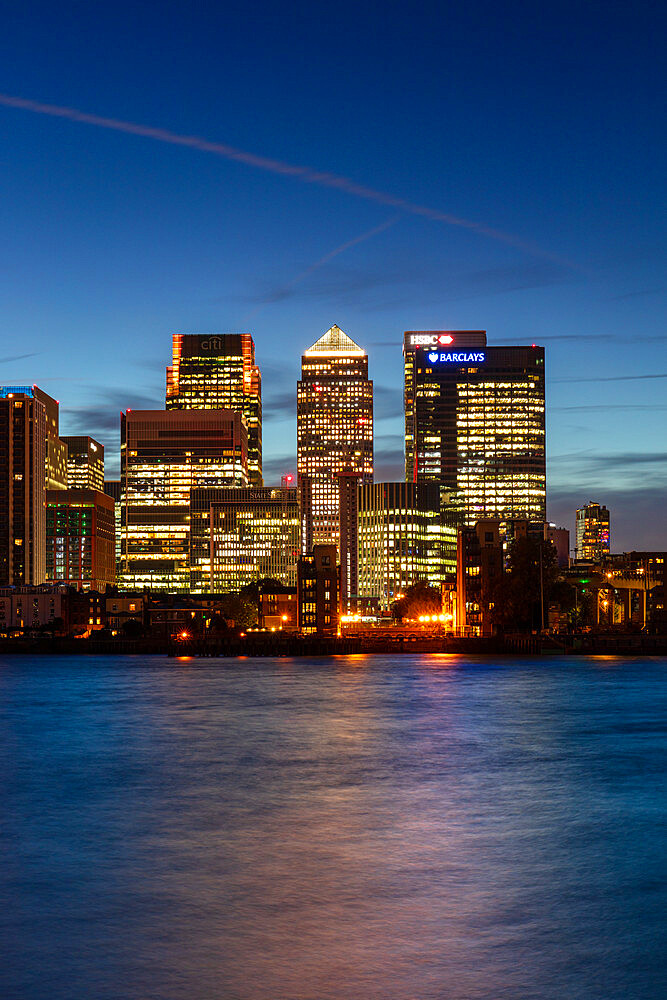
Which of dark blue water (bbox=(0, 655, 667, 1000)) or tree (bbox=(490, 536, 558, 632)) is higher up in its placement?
tree (bbox=(490, 536, 558, 632))

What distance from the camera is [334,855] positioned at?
37938mm

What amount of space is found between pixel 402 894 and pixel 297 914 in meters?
3.61

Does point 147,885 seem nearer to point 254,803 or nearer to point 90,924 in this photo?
point 90,924

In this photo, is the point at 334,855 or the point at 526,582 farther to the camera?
the point at 526,582

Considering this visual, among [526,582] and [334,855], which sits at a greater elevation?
[526,582]

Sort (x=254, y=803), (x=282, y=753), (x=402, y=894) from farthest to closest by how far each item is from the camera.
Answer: (x=282, y=753) → (x=254, y=803) → (x=402, y=894)

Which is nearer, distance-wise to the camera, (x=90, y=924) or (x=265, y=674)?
(x=90, y=924)

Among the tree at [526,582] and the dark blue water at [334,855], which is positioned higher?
the tree at [526,582]

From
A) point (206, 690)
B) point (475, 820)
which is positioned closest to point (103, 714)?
point (206, 690)

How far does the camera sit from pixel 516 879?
112 ft

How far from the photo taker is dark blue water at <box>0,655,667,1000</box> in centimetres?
2470

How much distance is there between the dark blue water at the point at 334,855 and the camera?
24.7 meters

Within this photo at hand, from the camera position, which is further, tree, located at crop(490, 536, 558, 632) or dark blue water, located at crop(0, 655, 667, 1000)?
tree, located at crop(490, 536, 558, 632)

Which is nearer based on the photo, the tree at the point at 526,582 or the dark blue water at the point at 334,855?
the dark blue water at the point at 334,855
